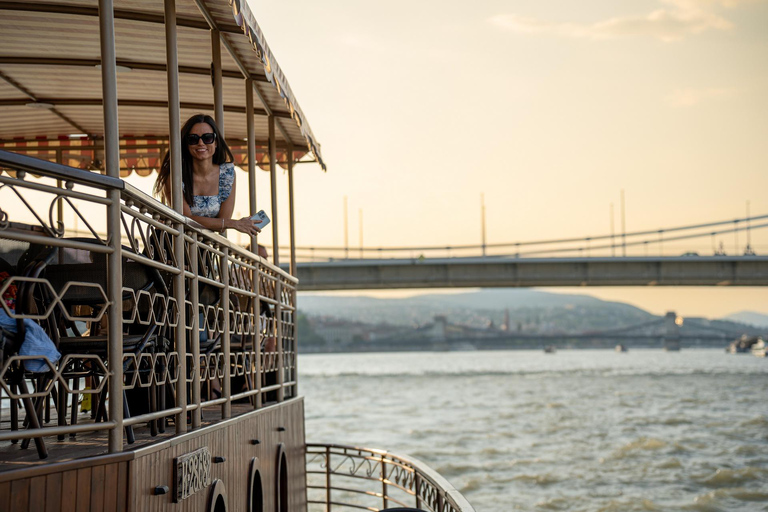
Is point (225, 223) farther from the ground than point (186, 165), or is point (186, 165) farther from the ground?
point (186, 165)

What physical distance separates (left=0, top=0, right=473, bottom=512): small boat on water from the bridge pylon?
16025 cm

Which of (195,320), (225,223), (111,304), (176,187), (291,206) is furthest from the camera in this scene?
(291,206)

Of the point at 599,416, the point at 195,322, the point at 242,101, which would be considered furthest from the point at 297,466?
the point at 599,416

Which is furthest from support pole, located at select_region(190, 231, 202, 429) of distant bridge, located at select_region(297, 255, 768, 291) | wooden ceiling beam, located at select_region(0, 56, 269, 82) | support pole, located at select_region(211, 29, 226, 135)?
distant bridge, located at select_region(297, 255, 768, 291)

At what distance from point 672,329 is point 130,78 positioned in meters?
165

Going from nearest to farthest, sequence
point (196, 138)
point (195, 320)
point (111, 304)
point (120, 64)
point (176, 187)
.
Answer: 1. point (111, 304)
2. point (195, 320)
3. point (176, 187)
4. point (196, 138)
5. point (120, 64)

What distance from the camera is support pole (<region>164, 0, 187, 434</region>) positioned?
13.9 feet

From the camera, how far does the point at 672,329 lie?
163m

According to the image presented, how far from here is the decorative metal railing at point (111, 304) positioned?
319 cm

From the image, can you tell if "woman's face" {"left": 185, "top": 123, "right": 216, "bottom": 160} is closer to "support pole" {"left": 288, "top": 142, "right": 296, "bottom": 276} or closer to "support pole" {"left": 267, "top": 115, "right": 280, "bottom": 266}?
"support pole" {"left": 267, "top": 115, "right": 280, "bottom": 266}

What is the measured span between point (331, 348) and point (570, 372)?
59.3 m

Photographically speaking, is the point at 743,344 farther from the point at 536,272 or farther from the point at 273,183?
the point at 273,183

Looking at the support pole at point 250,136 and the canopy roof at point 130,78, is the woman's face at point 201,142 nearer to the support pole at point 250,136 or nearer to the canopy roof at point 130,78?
the canopy roof at point 130,78

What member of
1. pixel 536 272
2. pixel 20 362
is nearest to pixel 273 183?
pixel 20 362
